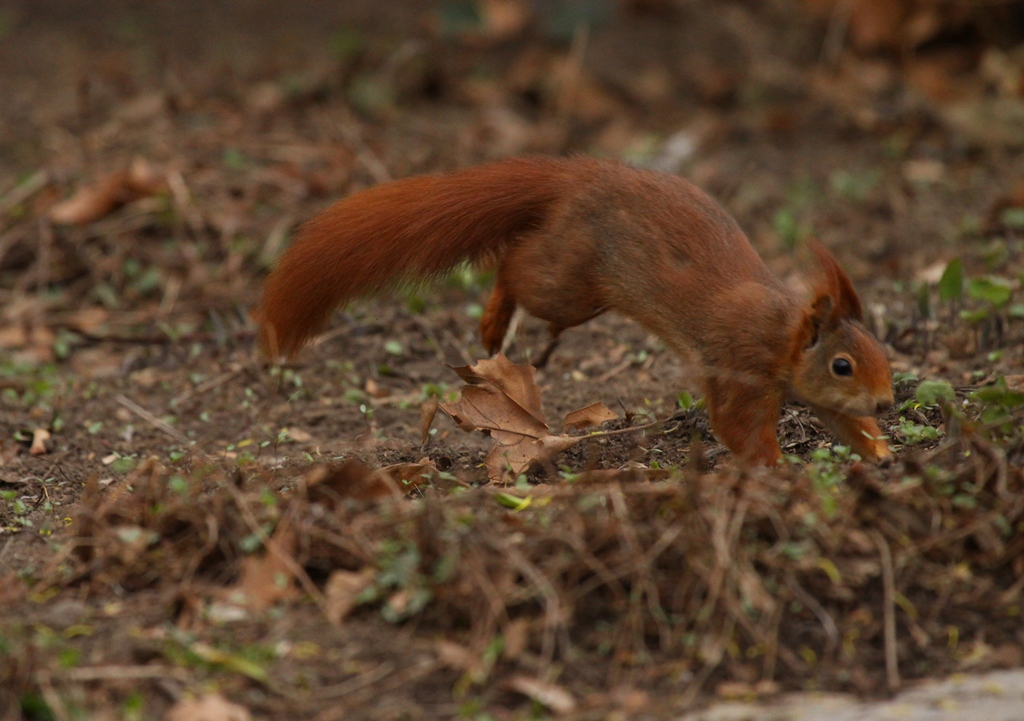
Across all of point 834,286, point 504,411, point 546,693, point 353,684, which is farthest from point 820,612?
point 504,411

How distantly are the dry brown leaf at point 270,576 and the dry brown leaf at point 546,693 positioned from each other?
1.83 feet

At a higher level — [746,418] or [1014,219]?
[1014,219]

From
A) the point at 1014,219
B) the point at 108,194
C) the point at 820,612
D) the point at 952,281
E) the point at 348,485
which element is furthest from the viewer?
the point at 108,194

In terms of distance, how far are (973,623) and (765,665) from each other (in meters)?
0.48

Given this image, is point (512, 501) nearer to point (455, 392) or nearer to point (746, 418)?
point (746, 418)

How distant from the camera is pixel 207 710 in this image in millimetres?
2428

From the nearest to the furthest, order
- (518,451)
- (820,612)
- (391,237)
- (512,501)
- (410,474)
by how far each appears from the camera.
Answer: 1. (820,612)
2. (512,501)
3. (410,474)
4. (518,451)
5. (391,237)

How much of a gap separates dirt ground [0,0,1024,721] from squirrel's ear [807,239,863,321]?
0.32 meters

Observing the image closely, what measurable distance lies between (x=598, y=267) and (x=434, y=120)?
3.70 metres

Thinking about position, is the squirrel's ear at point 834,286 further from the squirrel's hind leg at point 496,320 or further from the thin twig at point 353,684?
the thin twig at point 353,684

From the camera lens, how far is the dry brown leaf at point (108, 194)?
19.3ft

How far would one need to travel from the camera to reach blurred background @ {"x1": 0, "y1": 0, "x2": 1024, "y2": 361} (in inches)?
229

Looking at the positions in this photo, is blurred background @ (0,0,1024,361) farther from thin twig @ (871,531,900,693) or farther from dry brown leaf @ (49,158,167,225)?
thin twig @ (871,531,900,693)

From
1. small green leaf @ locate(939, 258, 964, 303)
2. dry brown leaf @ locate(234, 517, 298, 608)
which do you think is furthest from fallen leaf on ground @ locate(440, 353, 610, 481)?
small green leaf @ locate(939, 258, 964, 303)
